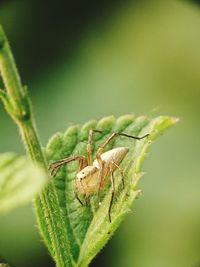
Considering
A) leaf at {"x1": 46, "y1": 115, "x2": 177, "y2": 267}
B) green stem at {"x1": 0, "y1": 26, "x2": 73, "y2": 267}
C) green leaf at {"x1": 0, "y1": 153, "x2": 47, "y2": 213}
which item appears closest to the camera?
green leaf at {"x1": 0, "y1": 153, "x2": 47, "y2": 213}

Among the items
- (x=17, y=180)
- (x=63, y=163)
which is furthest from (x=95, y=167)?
(x=17, y=180)

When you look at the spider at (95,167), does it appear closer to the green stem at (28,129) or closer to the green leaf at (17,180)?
the green stem at (28,129)

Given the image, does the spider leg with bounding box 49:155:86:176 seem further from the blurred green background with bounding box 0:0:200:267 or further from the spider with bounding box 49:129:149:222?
the blurred green background with bounding box 0:0:200:267

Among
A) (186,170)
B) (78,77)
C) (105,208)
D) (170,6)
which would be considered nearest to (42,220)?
(105,208)

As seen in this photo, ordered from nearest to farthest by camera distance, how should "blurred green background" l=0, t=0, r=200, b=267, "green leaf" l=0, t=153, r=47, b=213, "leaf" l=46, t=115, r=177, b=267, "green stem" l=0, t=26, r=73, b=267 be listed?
"green leaf" l=0, t=153, r=47, b=213, "green stem" l=0, t=26, r=73, b=267, "leaf" l=46, t=115, r=177, b=267, "blurred green background" l=0, t=0, r=200, b=267

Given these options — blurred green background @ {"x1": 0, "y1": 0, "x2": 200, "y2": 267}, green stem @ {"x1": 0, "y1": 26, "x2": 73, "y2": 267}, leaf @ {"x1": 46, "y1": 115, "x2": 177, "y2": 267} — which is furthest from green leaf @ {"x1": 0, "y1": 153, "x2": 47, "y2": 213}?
blurred green background @ {"x1": 0, "y1": 0, "x2": 200, "y2": 267}
